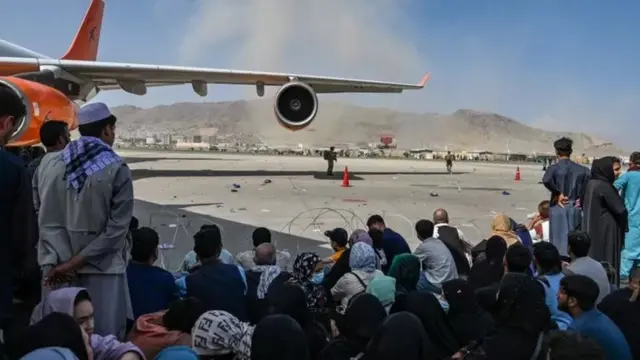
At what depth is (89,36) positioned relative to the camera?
2136 cm

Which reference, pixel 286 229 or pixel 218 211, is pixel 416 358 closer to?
pixel 286 229

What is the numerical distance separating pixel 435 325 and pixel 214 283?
1.34 m

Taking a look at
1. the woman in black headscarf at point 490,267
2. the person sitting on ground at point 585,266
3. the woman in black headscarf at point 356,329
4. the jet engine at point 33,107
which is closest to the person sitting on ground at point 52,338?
the woman in black headscarf at point 356,329

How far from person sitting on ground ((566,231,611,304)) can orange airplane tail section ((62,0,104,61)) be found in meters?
18.1

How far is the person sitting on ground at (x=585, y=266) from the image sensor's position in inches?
173

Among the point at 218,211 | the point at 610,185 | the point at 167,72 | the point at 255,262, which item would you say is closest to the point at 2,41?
the point at 167,72

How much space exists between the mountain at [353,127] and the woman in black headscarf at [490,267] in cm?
10546

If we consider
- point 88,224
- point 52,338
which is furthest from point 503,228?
point 52,338

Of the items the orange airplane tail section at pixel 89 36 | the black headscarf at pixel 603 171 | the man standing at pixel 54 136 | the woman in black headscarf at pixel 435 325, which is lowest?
the woman in black headscarf at pixel 435 325

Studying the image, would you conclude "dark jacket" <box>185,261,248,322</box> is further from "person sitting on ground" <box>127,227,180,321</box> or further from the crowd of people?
"person sitting on ground" <box>127,227,180,321</box>

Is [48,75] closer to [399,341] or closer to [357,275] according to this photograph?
[357,275]

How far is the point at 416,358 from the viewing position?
2.90m

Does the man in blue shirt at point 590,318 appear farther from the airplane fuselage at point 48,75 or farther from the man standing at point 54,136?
the airplane fuselage at point 48,75

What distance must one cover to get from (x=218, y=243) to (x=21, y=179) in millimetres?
1297
